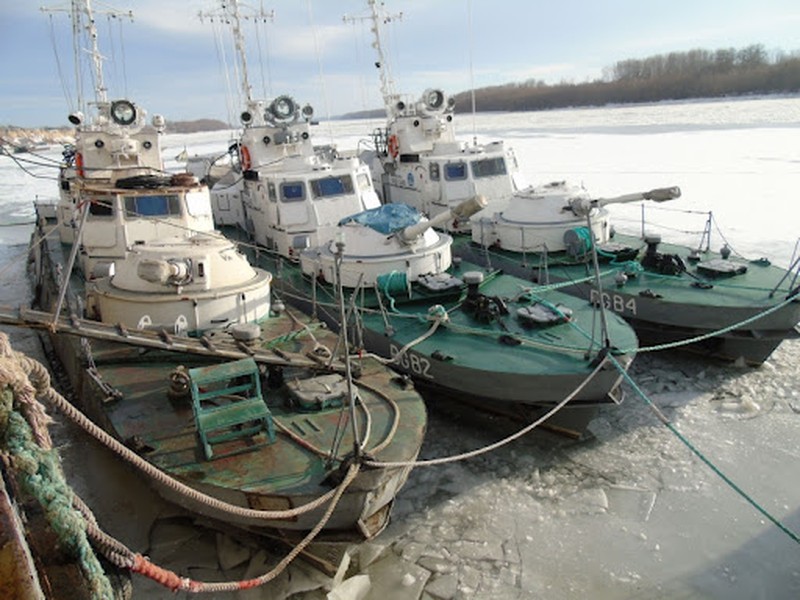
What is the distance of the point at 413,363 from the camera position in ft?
26.1

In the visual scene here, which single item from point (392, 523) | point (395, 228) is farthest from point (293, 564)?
point (395, 228)

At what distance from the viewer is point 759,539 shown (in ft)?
19.9

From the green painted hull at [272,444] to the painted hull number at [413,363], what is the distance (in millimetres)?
697

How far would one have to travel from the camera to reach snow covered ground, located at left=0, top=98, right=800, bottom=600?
5.65 m

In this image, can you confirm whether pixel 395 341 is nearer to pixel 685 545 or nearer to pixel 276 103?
pixel 685 545

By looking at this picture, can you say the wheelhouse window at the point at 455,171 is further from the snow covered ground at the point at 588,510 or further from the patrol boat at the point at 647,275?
the snow covered ground at the point at 588,510

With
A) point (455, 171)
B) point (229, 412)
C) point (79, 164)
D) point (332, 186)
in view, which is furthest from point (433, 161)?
point (229, 412)

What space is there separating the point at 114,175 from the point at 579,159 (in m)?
25.2

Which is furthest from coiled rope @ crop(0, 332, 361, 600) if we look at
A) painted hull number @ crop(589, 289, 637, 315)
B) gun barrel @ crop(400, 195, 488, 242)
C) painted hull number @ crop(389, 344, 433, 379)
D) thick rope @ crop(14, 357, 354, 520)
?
painted hull number @ crop(589, 289, 637, 315)

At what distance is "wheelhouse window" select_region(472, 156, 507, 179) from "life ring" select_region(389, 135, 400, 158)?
2659 millimetres

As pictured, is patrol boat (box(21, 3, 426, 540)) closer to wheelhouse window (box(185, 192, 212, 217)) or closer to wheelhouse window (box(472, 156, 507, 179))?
wheelhouse window (box(185, 192, 212, 217))

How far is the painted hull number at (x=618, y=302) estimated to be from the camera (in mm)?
9352

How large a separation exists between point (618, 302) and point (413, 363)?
357 cm

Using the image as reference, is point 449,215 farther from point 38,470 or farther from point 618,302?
point 38,470
